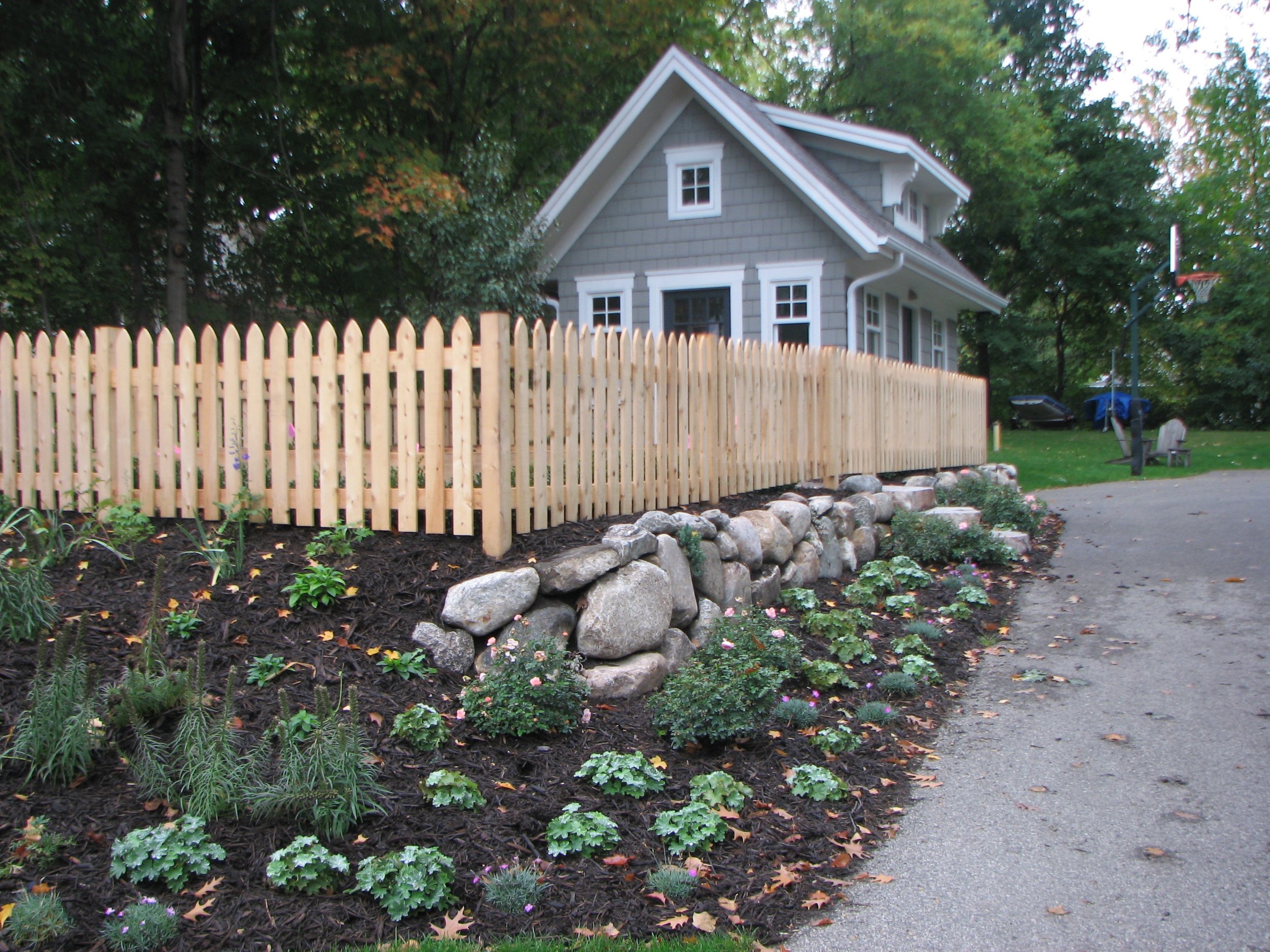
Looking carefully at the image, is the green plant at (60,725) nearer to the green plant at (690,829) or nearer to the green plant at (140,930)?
the green plant at (140,930)

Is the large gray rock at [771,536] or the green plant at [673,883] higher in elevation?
the large gray rock at [771,536]

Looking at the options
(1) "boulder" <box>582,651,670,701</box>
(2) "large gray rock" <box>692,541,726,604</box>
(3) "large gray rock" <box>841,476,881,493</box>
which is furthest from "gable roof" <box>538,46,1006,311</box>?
(1) "boulder" <box>582,651,670,701</box>

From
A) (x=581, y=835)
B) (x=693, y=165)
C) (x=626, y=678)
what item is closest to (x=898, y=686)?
(x=626, y=678)

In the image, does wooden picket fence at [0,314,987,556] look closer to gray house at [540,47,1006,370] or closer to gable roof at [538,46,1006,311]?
gable roof at [538,46,1006,311]

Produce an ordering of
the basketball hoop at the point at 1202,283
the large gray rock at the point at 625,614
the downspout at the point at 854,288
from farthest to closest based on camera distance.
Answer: the basketball hoop at the point at 1202,283 → the downspout at the point at 854,288 → the large gray rock at the point at 625,614

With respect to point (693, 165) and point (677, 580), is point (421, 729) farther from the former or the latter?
point (693, 165)

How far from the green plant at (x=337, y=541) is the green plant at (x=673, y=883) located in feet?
8.50

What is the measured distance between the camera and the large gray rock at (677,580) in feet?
19.1

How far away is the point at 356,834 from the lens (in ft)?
11.6

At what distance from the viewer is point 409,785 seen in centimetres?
388

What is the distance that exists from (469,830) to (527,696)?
85cm

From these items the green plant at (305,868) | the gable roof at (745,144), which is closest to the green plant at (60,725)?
the green plant at (305,868)

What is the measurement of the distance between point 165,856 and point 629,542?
9.23ft

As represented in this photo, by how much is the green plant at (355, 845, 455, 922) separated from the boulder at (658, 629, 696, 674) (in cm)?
227
